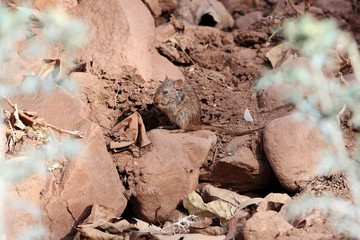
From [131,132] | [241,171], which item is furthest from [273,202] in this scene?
[131,132]

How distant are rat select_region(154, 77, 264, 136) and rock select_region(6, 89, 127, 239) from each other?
0.97 meters

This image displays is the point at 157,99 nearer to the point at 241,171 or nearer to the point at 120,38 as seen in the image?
the point at 120,38

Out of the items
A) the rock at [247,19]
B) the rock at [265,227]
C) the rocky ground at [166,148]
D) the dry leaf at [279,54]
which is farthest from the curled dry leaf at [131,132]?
the rock at [247,19]

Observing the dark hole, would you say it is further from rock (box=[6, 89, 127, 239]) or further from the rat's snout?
rock (box=[6, 89, 127, 239])

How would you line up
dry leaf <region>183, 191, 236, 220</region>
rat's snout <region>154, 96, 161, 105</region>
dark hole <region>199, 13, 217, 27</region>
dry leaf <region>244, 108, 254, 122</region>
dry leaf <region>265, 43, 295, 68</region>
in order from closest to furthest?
dry leaf <region>183, 191, 236, 220</region>
rat's snout <region>154, 96, 161, 105</region>
dry leaf <region>244, 108, 254, 122</region>
dry leaf <region>265, 43, 295, 68</region>
dark hole <region>199, 13, 217, 27</region>

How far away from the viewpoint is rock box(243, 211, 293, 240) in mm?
5035

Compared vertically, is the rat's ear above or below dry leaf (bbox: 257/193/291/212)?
below

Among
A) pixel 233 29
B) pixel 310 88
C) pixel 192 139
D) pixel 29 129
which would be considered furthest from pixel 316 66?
pixel 233 29

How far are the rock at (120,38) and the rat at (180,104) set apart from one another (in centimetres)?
38

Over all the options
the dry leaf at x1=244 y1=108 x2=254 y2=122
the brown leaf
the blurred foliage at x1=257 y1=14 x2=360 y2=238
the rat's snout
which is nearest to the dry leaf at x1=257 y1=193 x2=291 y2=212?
the blurred foliage at x1=257 y1=14 x2=360 y2=238

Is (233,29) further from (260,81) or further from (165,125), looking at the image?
(165,125)

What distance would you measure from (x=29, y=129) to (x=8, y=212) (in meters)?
0.74

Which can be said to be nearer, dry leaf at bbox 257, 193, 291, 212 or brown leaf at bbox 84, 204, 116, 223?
brown leaf at bbox 84, 204, 116, 223

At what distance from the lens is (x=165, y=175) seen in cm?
643
